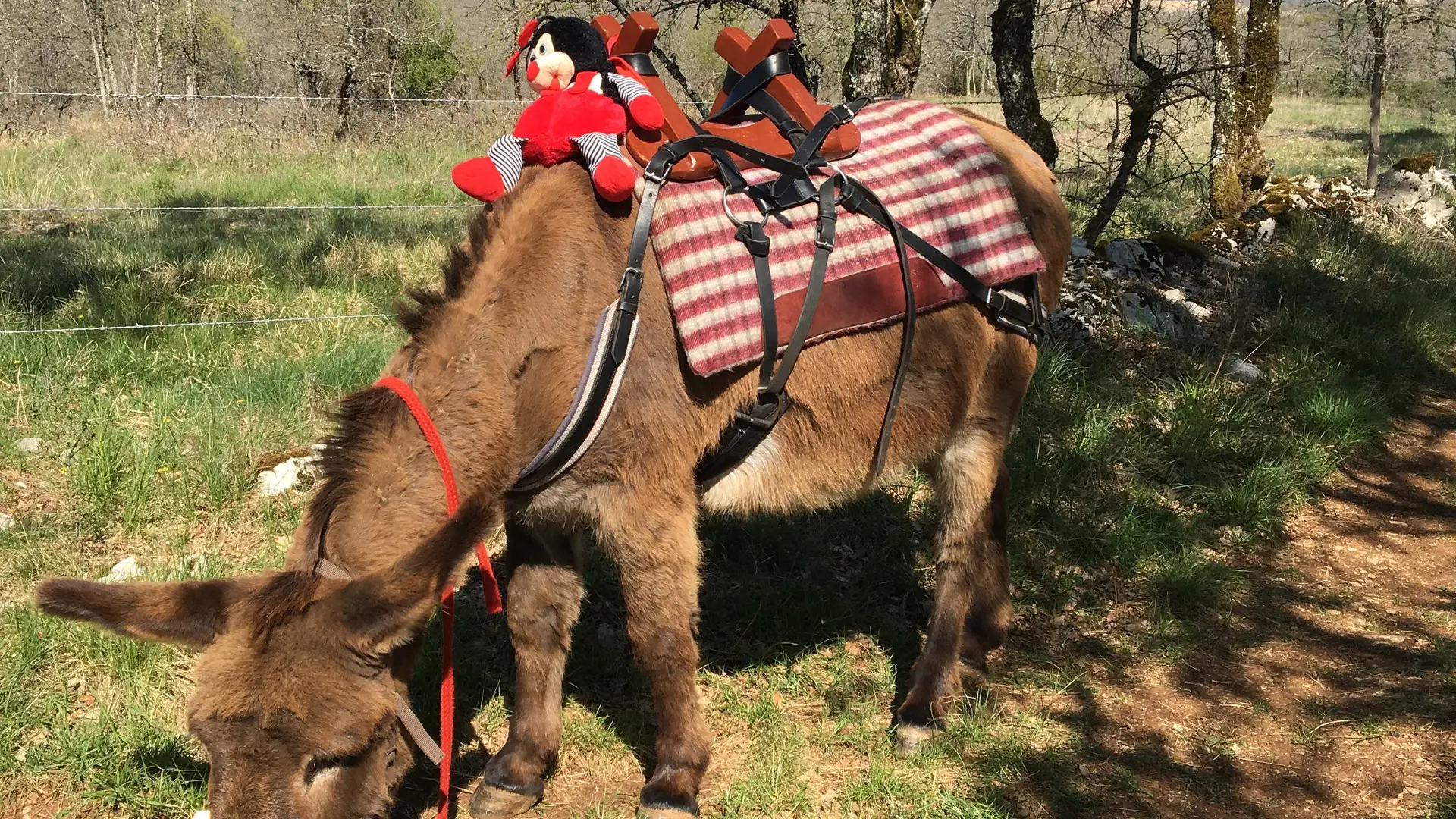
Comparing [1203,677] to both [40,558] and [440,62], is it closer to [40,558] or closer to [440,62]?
[40,558]

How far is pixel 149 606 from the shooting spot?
2113 mm

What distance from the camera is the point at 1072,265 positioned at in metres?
6.79

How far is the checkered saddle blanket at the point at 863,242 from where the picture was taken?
271 cm

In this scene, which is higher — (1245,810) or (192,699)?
(192,699)

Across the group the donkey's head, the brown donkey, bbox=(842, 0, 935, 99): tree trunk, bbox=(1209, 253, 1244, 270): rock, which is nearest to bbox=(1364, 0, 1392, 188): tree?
bbox=(1209, 253, 1244, 270): rock

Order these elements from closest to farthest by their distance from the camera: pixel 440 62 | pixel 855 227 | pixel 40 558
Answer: pixel 855 227
pixel 40 558
pixel 440 62

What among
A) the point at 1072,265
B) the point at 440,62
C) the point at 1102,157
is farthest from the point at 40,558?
the point at 440,62

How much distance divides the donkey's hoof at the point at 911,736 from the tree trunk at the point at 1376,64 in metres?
10.3

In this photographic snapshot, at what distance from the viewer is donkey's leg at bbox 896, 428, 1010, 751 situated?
3486 mm

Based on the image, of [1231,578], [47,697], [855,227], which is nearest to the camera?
[855,227]

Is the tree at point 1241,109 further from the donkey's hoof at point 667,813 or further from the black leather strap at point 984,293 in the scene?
the donkey's hoof at point 667,813

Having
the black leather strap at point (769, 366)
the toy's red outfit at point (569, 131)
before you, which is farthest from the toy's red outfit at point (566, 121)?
the black leather strap at point (769, 366)

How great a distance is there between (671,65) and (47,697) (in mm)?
5954

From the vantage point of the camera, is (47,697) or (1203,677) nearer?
(47,697)
